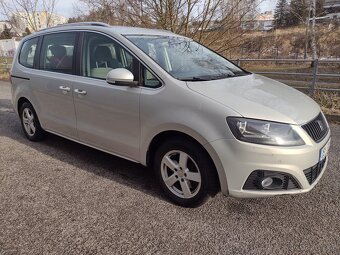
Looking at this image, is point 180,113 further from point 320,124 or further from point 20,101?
point 20,101

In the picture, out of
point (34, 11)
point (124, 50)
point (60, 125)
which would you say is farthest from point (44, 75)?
point (34, 11)

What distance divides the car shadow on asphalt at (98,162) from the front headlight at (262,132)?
115 cm

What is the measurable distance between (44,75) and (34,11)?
13555 millimetres

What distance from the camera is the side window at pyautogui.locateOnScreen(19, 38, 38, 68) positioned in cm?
464

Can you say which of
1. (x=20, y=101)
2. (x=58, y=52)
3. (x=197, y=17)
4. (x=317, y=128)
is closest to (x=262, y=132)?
(x=317, y=128)

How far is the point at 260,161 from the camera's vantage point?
2449mm

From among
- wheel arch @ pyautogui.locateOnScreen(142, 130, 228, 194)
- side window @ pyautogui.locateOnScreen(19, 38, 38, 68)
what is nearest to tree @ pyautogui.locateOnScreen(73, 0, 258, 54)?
side window @ pyautogui.locateOnScreen(19, 38, 38, 68)

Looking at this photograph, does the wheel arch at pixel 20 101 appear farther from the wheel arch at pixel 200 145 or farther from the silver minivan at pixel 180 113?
the wheel arch at pixel 200 145

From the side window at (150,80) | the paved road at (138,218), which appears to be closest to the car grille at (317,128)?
the paved road at (138,218)

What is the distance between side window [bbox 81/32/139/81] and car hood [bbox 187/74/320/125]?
90cm

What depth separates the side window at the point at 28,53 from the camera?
4.64 metres

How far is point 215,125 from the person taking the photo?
2545 millimetres

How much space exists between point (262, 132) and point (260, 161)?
229 mm

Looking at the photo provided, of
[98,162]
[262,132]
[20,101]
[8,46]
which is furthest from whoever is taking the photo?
[8,46]
